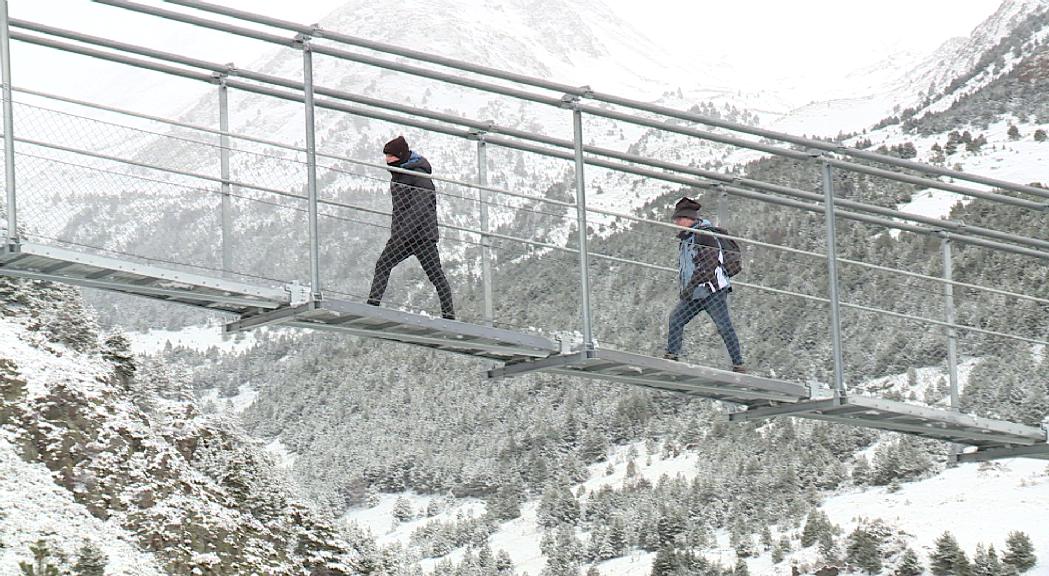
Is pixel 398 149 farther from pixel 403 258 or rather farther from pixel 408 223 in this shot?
pixel 403 258

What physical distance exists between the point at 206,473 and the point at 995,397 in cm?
1411

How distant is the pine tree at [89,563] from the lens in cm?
1839

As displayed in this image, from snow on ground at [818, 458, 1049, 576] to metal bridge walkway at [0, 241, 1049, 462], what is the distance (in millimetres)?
10349

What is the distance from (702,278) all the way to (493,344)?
226cm

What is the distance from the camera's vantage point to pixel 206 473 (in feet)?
79.0

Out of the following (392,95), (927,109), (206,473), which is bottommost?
(206,473)

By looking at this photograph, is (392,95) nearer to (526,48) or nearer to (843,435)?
(526,48)

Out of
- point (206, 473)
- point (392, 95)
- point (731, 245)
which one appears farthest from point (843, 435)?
point (392, 95)

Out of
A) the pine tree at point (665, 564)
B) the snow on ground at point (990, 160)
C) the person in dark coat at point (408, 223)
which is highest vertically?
the snow on ground at point (990, 160)

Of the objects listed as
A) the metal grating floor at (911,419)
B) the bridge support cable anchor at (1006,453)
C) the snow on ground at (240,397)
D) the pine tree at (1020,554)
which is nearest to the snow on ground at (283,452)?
the snow on ground at (240,397)

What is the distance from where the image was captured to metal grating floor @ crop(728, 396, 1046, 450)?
12.6m

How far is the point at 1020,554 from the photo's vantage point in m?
22.3

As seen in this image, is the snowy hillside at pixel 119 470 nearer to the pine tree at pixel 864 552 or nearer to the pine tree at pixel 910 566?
the pine tree at pixel 864 552

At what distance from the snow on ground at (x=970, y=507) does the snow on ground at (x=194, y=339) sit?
44.7m
